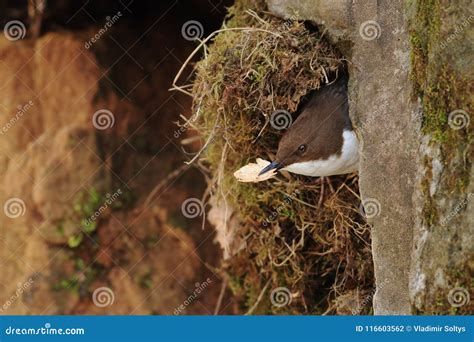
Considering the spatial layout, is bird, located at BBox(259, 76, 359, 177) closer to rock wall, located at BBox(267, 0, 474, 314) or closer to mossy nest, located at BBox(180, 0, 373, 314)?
mossy nest, located at BBox(180, 0, 373, 314)

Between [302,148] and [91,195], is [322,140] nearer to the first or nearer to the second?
[302,148]

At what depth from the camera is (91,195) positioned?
6.54 metres

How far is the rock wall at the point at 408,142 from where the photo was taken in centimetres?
341

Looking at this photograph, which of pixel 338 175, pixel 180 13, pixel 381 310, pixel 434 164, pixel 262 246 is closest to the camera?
pixel 434 164

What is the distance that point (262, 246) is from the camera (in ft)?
16.8

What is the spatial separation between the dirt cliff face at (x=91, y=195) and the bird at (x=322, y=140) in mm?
2171

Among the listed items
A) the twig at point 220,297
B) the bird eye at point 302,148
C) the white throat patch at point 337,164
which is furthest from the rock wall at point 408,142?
the twig at point 220,297

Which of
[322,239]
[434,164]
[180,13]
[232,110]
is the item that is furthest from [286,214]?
[180,13]

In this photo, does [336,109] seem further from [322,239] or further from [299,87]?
[322,239]

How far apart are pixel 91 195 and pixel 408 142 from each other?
334 cm

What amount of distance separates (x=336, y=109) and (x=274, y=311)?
5.17 feet

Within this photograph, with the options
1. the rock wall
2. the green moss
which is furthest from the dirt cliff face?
the green moss

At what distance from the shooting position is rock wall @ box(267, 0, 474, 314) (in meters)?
3.41

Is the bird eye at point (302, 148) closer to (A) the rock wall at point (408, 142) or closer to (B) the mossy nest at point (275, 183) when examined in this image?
(B) the mossy nest at point (275, 183)
